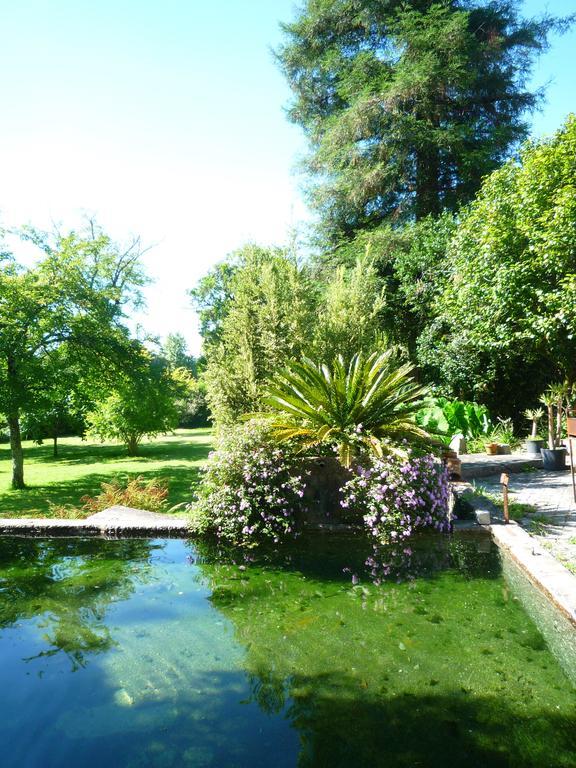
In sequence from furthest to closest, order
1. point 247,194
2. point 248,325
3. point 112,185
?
point 247,194 < point 112,185 < point 248,325

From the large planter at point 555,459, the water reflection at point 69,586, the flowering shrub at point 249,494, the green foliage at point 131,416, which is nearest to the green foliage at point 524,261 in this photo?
the large planter at point 555,459

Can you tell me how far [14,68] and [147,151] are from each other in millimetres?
3079

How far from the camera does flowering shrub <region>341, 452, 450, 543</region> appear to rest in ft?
17.7

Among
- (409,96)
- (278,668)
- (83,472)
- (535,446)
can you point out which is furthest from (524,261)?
(83,472)

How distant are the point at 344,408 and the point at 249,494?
1584 mm

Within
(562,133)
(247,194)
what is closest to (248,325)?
(247,194)

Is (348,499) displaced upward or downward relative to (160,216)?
downward

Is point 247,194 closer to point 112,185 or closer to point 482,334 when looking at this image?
point 112,185

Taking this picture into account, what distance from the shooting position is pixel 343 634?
11.3ft

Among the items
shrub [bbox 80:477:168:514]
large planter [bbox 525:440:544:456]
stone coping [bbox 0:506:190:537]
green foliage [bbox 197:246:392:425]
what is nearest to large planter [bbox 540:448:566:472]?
large planter [bbox 525:440:544:456]

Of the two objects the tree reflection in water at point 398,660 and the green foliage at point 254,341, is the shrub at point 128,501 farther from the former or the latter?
the tree reflection in water at point 398,660

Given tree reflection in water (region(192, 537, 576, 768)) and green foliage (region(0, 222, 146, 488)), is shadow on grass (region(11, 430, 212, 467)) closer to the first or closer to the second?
green foliage (region(0, 222, 146, 488))

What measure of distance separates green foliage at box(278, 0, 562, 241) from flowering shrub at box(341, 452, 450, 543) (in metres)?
12.8

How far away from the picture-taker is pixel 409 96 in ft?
51.3
